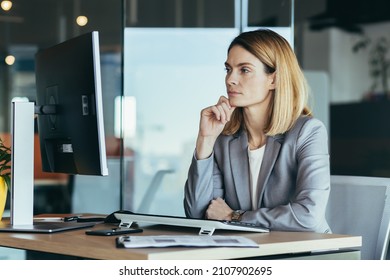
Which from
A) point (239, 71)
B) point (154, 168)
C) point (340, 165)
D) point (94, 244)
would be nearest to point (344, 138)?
point (340, 165)

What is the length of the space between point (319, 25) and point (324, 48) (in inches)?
10.5

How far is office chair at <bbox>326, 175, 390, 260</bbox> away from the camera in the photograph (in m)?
2.50

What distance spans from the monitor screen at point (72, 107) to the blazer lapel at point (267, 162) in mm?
→ 561

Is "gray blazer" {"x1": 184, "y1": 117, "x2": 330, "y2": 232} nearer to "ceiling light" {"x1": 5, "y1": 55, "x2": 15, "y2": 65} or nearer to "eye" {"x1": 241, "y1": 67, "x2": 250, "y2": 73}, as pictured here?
"eye" {"x1": 241, "y1": 67, "x2": 250, "y2": 73}

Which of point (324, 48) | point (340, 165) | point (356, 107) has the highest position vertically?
point (324, 48)

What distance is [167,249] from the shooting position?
1.76m

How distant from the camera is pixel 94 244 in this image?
1892mm

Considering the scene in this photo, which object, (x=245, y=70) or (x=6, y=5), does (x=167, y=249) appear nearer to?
(x=245, y=70)

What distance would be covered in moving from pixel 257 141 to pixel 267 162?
17 centimetres

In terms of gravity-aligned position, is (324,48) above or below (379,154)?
above

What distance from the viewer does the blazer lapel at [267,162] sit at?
251 cm

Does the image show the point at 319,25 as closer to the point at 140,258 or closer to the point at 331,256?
the point at 331,256

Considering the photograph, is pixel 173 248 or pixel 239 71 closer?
pixel 173 248

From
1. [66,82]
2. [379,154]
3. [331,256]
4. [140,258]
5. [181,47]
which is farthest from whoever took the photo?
[379,154]
